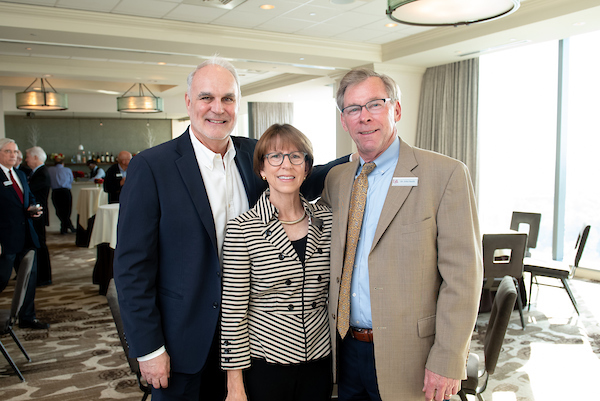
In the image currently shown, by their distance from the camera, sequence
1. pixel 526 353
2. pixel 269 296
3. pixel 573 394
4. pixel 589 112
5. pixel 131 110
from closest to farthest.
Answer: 1. pixel 269 296
2. pixel 573 394
3. pixel 526 353
4. pixel 589 112
5. pixel 131 110

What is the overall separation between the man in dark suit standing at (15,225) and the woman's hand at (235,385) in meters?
3.66

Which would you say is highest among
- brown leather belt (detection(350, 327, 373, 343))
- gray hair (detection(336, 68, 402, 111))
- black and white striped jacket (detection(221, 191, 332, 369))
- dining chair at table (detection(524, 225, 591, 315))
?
gray hair (detection(336, 68, 402, 111))

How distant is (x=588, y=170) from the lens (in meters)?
7.09

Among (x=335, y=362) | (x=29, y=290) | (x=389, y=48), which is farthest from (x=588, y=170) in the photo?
(x=29, y=290)

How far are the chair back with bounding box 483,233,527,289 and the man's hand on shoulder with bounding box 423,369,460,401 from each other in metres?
2.93

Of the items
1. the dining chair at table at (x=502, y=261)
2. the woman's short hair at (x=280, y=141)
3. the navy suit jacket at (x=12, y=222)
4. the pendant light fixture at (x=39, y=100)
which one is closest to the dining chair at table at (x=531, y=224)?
the dining chair at table at (x=502, y=261)

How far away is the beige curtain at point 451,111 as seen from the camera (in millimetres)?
8359

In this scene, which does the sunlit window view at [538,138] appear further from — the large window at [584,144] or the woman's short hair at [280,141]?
the woman's short hair at [280,141]

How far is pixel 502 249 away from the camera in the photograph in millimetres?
4465

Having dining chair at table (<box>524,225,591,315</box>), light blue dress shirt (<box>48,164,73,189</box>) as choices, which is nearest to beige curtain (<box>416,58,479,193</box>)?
dining chair at table (<box>524,225,591,315</box>)

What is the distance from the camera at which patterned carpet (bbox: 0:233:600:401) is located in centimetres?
345

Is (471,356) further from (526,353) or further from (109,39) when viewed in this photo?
(109,39)

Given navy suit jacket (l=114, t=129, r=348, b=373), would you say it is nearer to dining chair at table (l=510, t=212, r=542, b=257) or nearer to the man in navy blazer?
the man in navy blazer

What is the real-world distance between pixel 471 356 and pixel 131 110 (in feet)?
28.6
